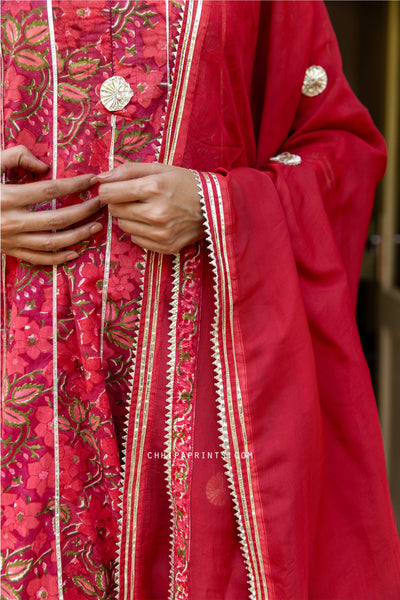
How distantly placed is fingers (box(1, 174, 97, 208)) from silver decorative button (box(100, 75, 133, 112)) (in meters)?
0.09

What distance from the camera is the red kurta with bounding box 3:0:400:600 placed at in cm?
58

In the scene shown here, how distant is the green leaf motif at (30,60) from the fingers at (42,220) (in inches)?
6.4

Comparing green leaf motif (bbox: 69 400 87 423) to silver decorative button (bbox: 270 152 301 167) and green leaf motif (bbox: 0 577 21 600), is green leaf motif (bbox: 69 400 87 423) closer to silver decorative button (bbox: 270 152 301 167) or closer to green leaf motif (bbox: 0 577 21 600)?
green leaf motif (bbox: 0 577 21 600)

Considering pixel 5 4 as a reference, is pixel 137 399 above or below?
below

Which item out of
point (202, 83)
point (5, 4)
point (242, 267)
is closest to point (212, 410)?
point (242, 267)

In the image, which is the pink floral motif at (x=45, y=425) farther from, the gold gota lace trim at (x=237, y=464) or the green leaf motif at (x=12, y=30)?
the green leaf motif at (x=12, y=30)

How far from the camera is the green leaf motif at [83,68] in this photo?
0.61 metres

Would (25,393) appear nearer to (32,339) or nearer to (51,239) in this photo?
(32,339)

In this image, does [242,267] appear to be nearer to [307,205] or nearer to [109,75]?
[307,205]

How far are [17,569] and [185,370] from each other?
296mm

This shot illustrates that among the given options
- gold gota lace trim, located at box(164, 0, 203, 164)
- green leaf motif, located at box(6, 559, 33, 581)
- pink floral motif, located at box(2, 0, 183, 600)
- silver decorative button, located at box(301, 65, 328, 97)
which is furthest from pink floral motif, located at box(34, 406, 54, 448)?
silver decorative button, located at box(301, 65, 328, 97)

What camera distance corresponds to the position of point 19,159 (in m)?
0.60

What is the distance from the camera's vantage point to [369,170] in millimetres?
738

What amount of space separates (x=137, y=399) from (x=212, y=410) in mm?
87
